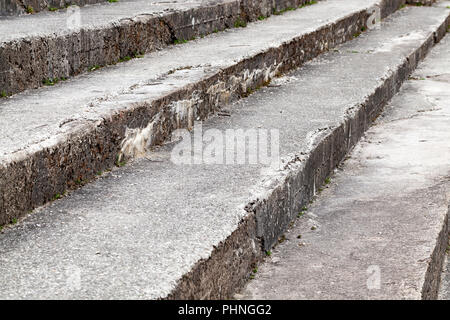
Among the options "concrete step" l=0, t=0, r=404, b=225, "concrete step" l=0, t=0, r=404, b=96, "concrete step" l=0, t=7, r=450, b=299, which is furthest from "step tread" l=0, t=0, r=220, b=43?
"concrete step" l=0, t=7, r=450, b=299

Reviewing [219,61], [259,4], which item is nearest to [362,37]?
[259,4]

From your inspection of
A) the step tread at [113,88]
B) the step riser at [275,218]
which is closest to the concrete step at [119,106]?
the step tread at [113,88]

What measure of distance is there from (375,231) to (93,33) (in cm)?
201

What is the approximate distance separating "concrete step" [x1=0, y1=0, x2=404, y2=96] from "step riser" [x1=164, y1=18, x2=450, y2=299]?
4.49ft

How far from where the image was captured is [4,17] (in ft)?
14.4

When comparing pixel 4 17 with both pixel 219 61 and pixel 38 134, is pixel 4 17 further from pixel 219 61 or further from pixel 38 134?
pixel 38 134

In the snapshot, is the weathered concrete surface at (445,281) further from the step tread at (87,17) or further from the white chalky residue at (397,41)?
the white chalky residue at (397,41)

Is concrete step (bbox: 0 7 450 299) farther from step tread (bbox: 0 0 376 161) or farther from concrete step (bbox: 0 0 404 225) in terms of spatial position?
step tread (bbox: 0 0 376 161)

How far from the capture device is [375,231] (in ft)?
8.68

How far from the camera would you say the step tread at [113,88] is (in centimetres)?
261

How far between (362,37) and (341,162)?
3.49m

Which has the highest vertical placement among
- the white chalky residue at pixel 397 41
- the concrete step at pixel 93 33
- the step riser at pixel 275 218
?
the concrete step at pixel 93 33

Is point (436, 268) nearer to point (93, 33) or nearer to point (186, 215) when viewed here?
point (186, 215)
